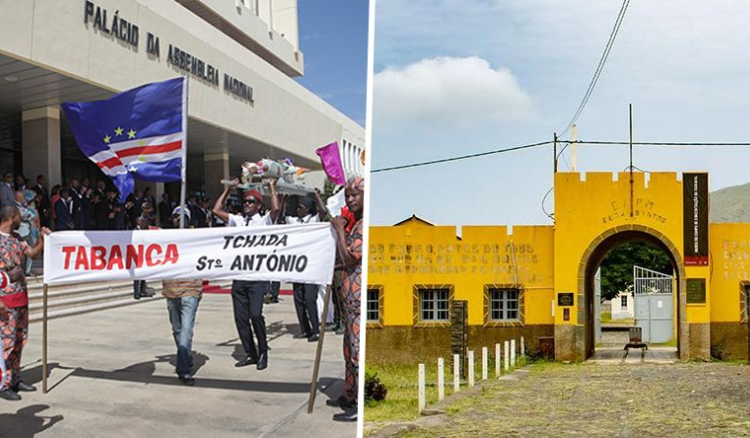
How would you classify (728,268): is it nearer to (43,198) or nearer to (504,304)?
(504,304)

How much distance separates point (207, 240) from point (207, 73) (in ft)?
18.1

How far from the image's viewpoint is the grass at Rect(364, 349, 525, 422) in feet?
31.8

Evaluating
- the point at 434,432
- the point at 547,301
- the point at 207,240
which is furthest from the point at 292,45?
the point at 547,301

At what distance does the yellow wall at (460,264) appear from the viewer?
17062mm

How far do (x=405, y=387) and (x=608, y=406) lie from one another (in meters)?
3.49

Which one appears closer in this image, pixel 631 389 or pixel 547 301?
pixel 631 389

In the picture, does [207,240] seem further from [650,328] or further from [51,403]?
[650,328]

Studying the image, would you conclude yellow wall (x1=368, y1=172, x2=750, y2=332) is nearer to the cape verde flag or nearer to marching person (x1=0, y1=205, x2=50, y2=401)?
the cape verde flag

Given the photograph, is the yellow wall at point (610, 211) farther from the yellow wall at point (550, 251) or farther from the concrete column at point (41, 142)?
the concrete column at point (41, 142)

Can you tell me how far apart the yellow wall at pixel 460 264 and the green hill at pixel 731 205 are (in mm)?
88885

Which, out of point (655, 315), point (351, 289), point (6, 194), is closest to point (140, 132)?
point (351, 289)

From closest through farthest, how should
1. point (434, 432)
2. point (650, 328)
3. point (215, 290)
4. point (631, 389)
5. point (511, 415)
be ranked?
point (215, 290), point (434, 432), point (511, 415), point (631, 389), point (650, 328)

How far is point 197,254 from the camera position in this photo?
366cm

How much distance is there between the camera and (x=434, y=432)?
8656mm
